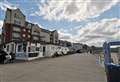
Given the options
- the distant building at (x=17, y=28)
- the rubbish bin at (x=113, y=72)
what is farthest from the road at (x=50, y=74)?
the distant building at (x=17, y=28)

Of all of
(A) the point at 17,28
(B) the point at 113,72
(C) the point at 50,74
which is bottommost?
(C) the point at 50,74

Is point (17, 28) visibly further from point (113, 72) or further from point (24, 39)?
point (113, 72)

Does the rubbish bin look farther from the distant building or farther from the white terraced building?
the distant building

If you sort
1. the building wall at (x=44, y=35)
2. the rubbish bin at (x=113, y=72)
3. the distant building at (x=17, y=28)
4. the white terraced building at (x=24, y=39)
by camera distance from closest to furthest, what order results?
the rubbish bin at (x=113, y=72) → the white terraced building at (x=24, y=39) → the distant building at (x=17, y=28) → the building wall at (x=44, y=35)

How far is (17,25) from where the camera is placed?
2153 inches

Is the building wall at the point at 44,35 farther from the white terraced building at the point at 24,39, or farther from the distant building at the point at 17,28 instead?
the distant building at the point at 17,28

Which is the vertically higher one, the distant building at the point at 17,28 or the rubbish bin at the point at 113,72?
the distant building at the point at 17,28

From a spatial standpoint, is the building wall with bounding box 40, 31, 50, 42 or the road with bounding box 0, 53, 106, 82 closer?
the road with bounding box 0, 53, 106, 82

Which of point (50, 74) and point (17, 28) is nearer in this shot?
point (50, 74)

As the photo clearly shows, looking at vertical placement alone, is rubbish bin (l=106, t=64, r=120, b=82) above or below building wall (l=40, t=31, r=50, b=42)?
below

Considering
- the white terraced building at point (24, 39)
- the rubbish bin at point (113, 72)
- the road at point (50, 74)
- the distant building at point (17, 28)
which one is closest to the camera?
the rubbish bin at point (113, 72)

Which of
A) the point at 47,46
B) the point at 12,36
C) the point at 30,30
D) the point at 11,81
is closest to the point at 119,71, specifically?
the point at 11,81

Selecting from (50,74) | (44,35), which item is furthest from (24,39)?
(44,35)

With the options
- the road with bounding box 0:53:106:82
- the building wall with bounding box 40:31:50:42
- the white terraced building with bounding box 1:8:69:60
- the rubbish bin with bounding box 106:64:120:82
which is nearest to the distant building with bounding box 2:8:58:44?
the white terraced building with bounding box 1:8:69:60
